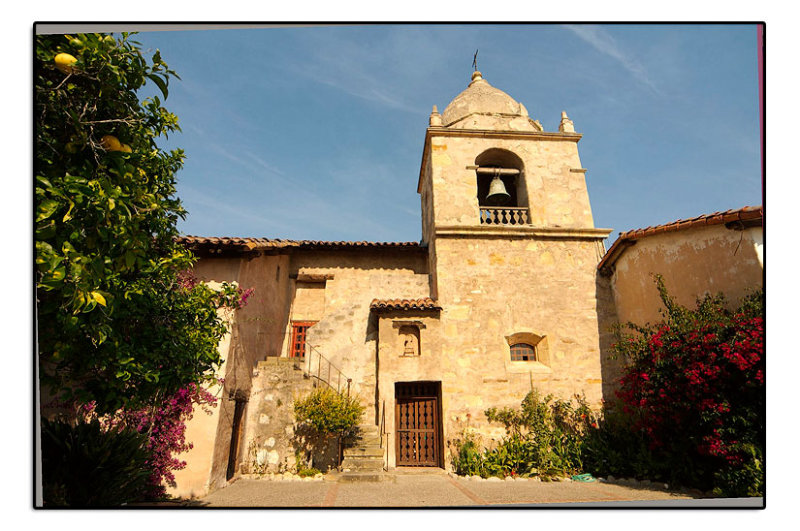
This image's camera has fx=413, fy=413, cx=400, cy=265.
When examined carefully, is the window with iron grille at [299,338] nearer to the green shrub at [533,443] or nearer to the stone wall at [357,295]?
the stone wall at [357,295]

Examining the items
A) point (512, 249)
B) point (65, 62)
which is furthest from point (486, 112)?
point (65, 62)

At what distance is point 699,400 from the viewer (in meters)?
6.28

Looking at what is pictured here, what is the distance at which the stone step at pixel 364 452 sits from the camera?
28.5ft

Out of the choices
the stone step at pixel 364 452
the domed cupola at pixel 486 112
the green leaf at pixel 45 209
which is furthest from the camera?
the domed cupola at pixel 486 112

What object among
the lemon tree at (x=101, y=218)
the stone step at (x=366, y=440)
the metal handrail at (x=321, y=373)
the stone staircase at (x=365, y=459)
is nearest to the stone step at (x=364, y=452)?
the stone staircase at (x=365, y=459)

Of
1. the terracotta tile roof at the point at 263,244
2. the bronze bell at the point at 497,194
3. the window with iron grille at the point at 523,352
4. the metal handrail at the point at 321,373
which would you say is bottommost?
the metal handrail at the point at 321,373

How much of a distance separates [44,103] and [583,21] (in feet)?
15.3

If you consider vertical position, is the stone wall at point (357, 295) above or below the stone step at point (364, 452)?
above

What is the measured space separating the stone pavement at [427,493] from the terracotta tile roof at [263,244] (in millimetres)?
4765

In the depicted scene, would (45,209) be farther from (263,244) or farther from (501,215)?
(501,215)

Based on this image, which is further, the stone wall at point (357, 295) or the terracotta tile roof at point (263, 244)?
the stone wall at point (357, 295)

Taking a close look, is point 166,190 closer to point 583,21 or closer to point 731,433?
point 583,21

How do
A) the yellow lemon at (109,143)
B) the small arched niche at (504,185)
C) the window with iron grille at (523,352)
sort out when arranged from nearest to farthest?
the yellow lemon at (109,143) < the window with iron grille at (523,352) < the small arched niche at (504,185)

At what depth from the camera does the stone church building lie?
948 centimetres
